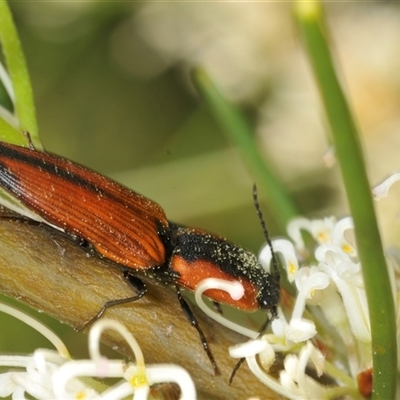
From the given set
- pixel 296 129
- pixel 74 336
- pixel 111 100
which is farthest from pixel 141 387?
pixel 111 100

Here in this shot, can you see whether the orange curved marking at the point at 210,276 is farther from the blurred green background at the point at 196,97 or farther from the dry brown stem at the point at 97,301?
the blurred green background at the point at 196,97

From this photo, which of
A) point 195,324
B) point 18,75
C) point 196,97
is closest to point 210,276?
point 195,324

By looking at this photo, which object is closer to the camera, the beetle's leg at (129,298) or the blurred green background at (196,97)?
the beetle's leg at (129,298)

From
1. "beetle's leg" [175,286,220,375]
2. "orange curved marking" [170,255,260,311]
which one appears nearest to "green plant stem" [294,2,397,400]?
"beetle's leg" [175,286,220,375]

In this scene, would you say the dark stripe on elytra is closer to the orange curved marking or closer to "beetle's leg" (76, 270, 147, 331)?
the orange curved marking

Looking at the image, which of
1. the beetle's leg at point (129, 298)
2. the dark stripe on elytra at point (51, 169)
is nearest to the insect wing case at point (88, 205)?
the dark stripe on elytra at point (51, 169)

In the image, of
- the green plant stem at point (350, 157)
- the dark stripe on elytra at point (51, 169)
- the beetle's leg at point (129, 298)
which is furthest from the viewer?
the dark stripe on elytra at point (51, 169)

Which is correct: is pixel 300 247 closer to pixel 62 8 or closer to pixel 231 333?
pixel 231 333
